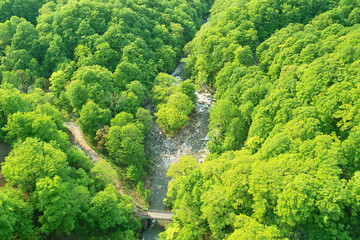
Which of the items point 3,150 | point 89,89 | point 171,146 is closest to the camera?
point 3,150

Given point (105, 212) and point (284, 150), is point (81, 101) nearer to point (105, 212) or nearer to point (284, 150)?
point (105, 212)

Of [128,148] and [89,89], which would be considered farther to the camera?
[89,89]

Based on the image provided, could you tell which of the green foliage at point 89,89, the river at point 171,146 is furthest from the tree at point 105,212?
the green foliage at point 89,89

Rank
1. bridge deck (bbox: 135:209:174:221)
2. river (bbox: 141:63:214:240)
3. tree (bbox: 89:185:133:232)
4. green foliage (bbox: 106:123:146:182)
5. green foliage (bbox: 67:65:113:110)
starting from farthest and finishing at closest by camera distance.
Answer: green foliage (bbox: 67:65:113:110), river (bbox: 141:63:214:240), green foliage (bbox: 106:123:146:182), bridge deck (bbox: 135:209:174:221), tree (bbox: 89:185:133:232)

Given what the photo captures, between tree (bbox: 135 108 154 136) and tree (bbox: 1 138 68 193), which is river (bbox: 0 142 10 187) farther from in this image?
tree (bbox: 135 108 154 136)

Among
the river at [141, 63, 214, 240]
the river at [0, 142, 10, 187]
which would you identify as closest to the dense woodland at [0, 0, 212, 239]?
the river at [0, 142, 10, 187]

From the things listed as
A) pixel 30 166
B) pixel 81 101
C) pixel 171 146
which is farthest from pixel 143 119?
pixel 30 166

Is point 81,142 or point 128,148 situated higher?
point 128,148

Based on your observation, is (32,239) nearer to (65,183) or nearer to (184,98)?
(65,183)
